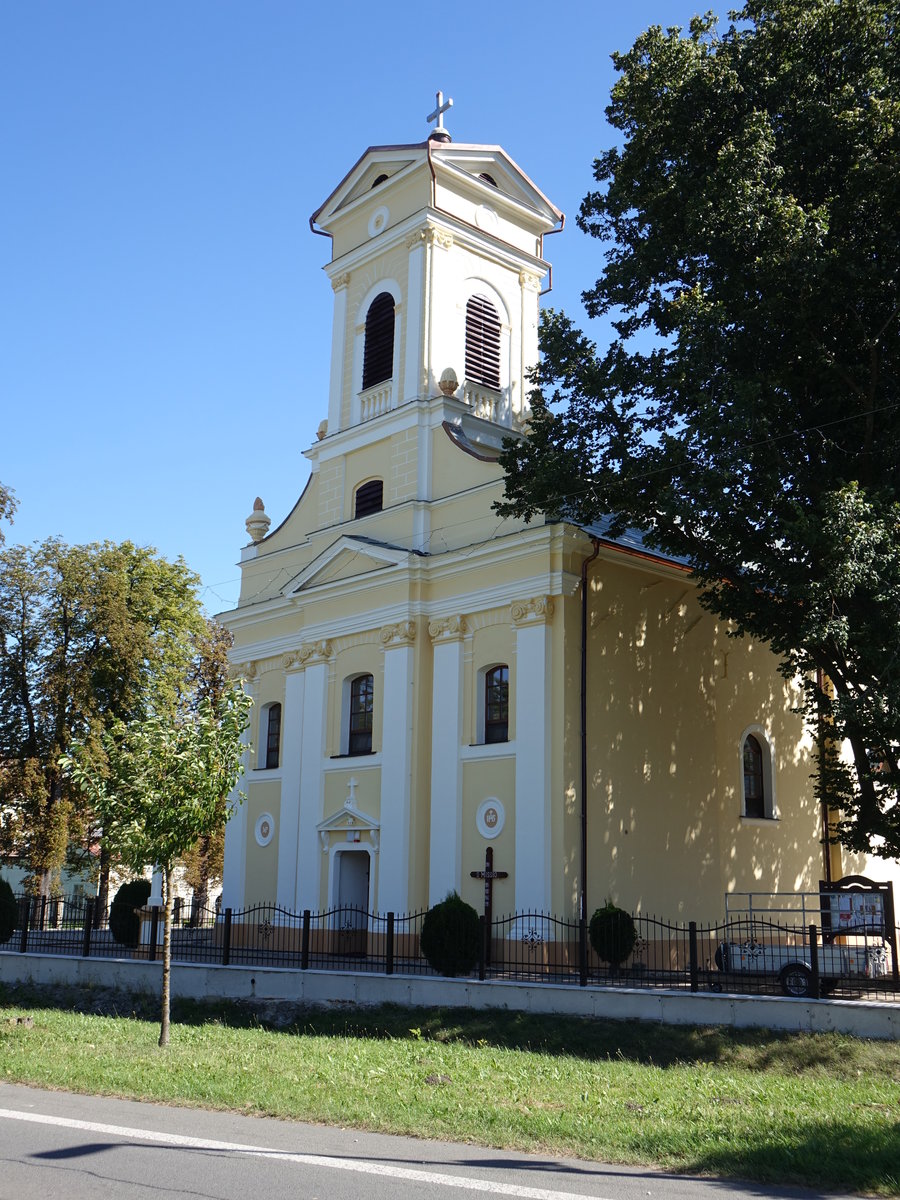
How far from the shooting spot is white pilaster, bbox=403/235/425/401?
28.1 metres

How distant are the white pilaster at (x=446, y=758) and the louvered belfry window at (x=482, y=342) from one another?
7.32 m

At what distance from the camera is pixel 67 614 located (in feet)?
124

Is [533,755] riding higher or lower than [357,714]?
lower

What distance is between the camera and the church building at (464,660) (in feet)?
77.7

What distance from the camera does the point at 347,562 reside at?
27.8 meters

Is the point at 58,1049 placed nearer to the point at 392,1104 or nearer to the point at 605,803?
the point at 392,1104

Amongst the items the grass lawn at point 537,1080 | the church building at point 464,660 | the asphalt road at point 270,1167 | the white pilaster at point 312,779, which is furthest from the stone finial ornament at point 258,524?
the asphalt road at point 270,1167

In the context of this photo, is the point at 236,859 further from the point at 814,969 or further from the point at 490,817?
the point at 814,969

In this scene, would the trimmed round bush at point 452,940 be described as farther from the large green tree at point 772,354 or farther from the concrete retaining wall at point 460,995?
the large green tree at point 772,354

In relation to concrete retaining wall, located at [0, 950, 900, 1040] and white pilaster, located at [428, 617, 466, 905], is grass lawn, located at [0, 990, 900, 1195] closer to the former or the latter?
concrete retaining wall, located at [0, 950, 900, 1040]

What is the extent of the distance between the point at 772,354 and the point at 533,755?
29.6 feet

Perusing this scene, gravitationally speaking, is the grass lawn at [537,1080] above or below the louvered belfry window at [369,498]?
below

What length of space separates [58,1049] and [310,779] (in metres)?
13.4

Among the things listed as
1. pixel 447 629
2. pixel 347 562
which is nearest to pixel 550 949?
pixel 447 629
